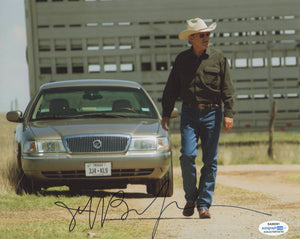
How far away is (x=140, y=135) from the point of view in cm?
721

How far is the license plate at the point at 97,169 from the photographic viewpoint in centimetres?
705

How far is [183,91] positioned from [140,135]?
145 cm

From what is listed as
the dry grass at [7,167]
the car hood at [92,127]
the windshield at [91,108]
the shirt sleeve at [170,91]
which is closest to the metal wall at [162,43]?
the dry grass at [7,167]

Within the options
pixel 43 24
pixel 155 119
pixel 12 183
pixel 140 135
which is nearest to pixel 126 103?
pixel 155 119

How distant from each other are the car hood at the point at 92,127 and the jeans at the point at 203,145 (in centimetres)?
135

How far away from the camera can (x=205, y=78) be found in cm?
579

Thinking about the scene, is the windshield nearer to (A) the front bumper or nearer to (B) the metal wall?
(A) the front bumper

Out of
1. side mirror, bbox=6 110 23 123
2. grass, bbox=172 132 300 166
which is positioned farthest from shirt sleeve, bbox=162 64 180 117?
grass, bbox=172 132 300 166

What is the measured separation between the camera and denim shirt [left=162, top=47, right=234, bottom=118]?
228 inches

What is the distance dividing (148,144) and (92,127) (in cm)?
68

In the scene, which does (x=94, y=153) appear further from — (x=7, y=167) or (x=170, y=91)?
(x=7, y=167)

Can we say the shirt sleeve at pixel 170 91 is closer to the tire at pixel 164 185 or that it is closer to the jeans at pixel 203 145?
the jeans at pixel 203 145

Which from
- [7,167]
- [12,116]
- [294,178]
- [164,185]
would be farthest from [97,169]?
[294,178]

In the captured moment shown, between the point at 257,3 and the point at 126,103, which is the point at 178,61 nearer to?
the point at 126,103
